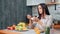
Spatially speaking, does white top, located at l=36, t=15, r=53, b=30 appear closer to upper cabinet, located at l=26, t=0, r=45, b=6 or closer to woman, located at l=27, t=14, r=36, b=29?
woman, located at l=27, t=14, r=36, b=29

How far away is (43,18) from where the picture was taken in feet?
3.95

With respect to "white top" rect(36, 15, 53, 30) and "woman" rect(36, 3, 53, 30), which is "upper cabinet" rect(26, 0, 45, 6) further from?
"white top" rect(36, 15, 53, 30)

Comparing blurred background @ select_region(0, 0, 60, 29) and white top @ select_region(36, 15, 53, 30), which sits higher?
blurred background @ select_region(0, 0, 60, 29)

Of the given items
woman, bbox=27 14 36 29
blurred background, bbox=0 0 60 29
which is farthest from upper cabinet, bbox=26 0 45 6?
woman, bbox=27 14 36 29

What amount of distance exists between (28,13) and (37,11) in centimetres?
9

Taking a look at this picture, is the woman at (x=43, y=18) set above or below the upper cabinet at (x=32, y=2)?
below

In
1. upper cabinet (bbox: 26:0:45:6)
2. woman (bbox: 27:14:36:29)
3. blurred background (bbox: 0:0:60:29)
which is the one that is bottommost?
woman (bbox: 27:14:36:29)

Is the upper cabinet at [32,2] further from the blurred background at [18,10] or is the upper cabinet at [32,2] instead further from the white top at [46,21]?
the white top at [46,21]

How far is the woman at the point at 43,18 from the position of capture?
1169 millimetres

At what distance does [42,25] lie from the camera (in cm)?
117

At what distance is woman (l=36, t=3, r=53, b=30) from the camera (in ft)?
3.84

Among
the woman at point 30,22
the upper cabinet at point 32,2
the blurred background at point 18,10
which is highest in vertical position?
the upper cabinet at point 32,2

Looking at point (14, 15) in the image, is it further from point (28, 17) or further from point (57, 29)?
point (57, 29)

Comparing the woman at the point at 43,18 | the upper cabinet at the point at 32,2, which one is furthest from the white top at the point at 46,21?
the upper cabinet at the point at 32,2
